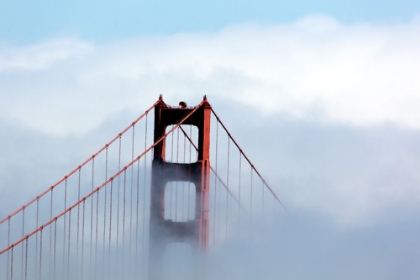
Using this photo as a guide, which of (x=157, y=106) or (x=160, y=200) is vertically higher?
(x=157, y=106)

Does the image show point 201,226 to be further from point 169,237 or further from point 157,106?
point 157,106

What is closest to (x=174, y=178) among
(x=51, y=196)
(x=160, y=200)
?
(x=160, y=200)

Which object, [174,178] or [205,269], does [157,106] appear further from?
[205,269]

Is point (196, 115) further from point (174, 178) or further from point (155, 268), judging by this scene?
point (155, 268)

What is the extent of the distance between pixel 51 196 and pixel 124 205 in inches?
105

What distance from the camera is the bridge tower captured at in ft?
136

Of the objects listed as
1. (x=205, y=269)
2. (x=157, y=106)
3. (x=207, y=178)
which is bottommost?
(x=205, y=269)

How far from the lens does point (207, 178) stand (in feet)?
136

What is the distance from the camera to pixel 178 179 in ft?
137

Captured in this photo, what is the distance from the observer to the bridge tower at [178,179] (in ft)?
136

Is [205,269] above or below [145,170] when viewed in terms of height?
below

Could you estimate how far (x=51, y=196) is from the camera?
139 ft

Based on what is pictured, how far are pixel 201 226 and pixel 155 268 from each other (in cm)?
234

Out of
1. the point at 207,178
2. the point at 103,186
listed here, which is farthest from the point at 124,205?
the point at 207,178
